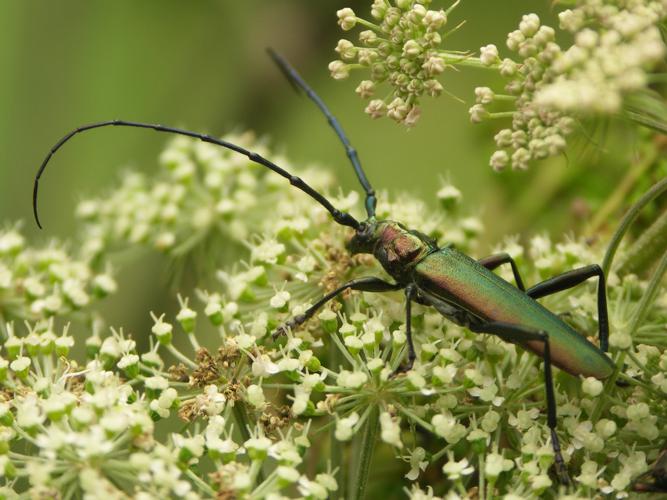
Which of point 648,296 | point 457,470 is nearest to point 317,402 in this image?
point 457,470

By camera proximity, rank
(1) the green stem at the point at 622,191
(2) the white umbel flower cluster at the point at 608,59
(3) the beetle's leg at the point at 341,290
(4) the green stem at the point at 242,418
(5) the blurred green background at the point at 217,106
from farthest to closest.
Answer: (5) the blurred green background at the point at 217,106 → (1) the green stem at the point at 622,191 → (3) the beetle's leg at the point at 341,290 → (4) the green stem at the point at 242,418 → (2) the white umbel flower cluster at the point at 608,59

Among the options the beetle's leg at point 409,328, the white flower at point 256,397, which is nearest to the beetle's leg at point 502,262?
the beetle's leg at point 409,328

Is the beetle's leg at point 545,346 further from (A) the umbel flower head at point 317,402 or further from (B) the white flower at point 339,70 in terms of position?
(B) the white flower at point 339,70

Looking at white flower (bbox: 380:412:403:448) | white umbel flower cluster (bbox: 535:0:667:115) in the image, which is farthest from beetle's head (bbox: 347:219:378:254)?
white umbel flower cluster (bbox: 535:0:667:115)

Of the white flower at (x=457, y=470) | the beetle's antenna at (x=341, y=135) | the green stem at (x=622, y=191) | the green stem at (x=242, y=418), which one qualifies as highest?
the green stem at (x=622, y=191)

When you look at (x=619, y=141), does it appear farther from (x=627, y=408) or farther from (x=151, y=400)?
(x=151, y=400)

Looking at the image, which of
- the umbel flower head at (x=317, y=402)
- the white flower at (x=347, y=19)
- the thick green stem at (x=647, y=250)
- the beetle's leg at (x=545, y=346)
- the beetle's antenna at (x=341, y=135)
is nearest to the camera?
the umbel flower head at (x=317, y=402)

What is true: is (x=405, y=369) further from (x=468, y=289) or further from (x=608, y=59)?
(x=608, y=59)
